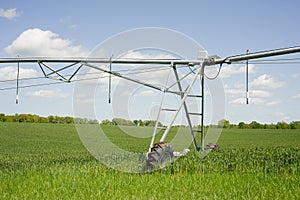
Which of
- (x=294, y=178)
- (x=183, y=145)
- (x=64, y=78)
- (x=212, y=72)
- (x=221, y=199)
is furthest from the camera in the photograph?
(x=183, y=145)

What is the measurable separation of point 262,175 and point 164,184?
2.27 metres

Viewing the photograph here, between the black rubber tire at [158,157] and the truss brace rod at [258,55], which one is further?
the truss brace rod at [258,55]

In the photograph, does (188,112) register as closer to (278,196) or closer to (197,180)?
(197,180)

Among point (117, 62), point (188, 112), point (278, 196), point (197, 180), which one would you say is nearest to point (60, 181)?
point (197, 180)

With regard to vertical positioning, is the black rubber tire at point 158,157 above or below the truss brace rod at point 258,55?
below

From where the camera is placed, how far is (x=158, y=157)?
910cm

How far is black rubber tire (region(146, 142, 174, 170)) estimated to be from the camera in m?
9.08

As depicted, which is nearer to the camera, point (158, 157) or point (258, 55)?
point (158, 157)

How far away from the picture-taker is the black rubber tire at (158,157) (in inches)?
357

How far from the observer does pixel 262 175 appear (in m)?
8.28

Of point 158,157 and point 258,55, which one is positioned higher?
point 258,55

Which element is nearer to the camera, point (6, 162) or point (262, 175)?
point (262, 175)

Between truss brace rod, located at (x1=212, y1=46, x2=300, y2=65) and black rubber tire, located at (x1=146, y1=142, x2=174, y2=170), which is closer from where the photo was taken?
black rubber tire, located at (x1=146, y1=142, x2=174, y2=170)

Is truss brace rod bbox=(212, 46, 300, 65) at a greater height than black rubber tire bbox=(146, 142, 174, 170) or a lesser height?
greater
